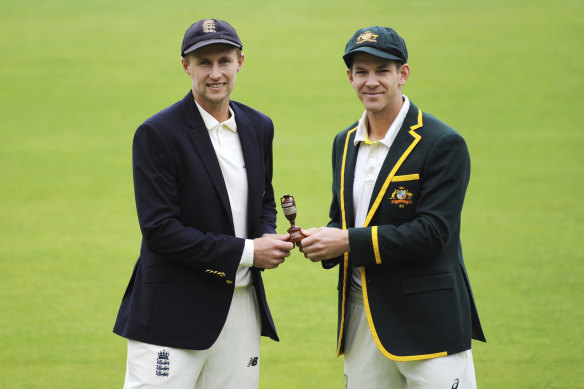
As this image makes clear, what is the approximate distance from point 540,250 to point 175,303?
16.3ft

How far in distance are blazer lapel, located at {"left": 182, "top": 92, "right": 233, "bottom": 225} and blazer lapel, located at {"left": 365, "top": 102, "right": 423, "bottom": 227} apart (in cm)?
52

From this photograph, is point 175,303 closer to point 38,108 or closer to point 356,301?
point 356,301

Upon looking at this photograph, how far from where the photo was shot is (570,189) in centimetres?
869

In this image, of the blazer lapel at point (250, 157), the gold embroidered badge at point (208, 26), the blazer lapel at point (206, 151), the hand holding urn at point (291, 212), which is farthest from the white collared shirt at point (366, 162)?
the gold embroidered badge at point (208, 26)

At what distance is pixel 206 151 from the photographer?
2939mm

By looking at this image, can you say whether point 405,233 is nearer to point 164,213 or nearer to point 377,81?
point 377,81

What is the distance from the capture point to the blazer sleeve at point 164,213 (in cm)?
283

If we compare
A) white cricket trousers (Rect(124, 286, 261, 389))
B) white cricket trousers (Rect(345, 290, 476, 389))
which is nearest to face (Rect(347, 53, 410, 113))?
white cricket trousers (Rect(345, 290, 476, 389))

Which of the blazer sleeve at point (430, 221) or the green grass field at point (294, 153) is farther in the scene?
the green grass field at point (294, 153)

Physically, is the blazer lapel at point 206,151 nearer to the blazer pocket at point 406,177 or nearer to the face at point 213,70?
the face at point 213,70

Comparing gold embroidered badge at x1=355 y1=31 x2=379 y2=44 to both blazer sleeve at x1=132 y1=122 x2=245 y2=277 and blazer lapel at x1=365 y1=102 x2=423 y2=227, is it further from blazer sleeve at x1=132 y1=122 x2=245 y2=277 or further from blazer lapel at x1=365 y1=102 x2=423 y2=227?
blazer sleeve at x1=132 y1=122 x2=245 y2=277

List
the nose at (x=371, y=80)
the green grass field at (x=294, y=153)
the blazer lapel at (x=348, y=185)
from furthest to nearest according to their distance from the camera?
1. the green grass field at (x=294, y=153)
2. the blazer lapel at (x=348, y=185)
3. the nose at (x=371, y=80)

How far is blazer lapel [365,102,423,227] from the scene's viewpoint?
9.46ft

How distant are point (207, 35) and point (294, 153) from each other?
7045mm
